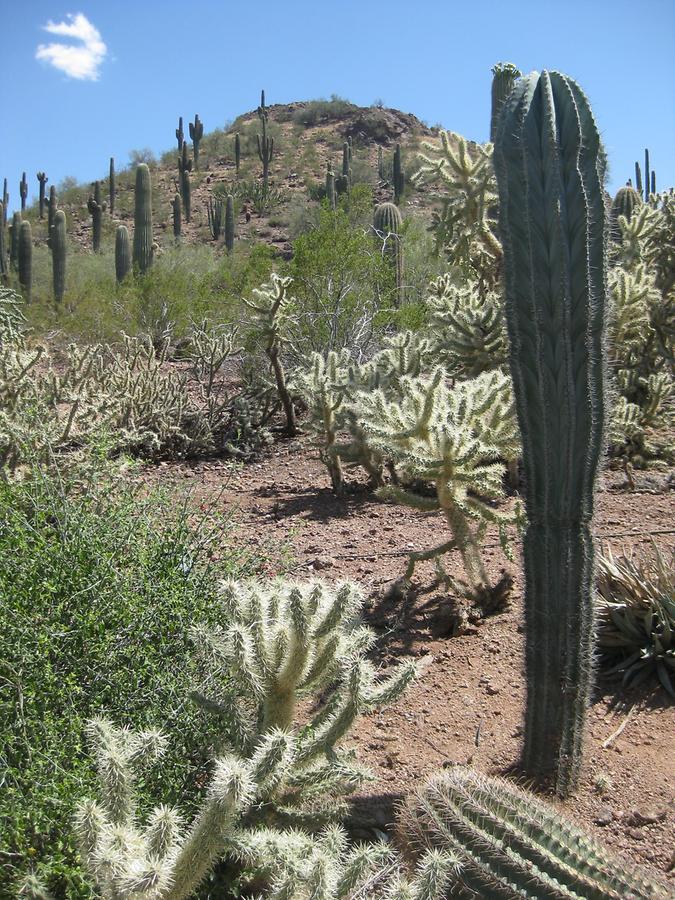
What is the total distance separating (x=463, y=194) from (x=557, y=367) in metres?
5.20

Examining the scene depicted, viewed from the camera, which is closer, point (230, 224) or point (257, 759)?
point (257, 759)

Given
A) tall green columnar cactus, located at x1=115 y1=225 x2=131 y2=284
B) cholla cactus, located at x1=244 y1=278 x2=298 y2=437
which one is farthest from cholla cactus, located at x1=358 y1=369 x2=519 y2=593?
tall green columnar cactus, located at x1=115 y1=225 x2=131 y2=284

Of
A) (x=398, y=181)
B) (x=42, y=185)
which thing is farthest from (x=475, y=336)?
(x=42, y=185)

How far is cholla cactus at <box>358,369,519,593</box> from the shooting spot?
4.73 m

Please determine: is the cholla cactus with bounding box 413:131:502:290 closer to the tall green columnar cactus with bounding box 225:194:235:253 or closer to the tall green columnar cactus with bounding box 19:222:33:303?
the tall green columnar cactus with bounding box 19:222:33:303

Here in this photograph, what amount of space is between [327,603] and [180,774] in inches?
31.6

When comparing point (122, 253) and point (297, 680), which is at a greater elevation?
point (122, 253)

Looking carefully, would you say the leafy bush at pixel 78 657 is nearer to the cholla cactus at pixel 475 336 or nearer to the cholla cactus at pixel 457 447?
the cholla cactus at pixel 457 447

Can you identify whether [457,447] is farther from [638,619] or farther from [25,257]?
[25,257]

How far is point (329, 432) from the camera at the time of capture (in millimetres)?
7473

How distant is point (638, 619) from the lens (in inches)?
170

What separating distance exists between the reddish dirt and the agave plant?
0.13 m

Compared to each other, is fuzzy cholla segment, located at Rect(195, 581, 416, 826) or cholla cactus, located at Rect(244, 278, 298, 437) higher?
cholla cactus, located at Rect(244, 278, 298, 437)

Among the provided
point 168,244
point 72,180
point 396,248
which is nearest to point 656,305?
point 396,248
